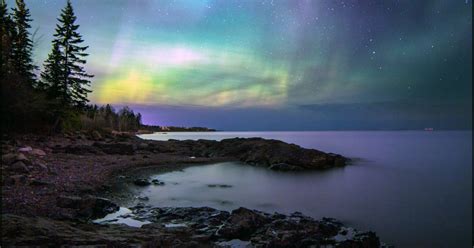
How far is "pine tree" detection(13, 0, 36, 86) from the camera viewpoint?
37750 millimetres

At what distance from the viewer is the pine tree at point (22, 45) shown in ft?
Answer: 124

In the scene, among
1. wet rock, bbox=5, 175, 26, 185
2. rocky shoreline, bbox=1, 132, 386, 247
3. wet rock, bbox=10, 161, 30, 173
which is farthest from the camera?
wet rock, bbox=10, 161, 30, 173

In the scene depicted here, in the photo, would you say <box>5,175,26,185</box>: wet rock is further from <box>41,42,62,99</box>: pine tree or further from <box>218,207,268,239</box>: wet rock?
<box>41,42,62,99</box>: pine tree

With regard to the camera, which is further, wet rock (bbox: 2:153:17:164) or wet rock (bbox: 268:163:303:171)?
wet rock (bbox: 268:163:303:171)

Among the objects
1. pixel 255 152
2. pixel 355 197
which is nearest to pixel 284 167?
pixel 255 152

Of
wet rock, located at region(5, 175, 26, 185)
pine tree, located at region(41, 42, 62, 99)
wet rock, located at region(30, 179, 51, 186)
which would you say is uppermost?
pine tree, located at region(41, 42, 62, 99)

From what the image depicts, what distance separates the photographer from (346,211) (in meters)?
17.2

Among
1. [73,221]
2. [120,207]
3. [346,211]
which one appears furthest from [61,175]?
[346,211]

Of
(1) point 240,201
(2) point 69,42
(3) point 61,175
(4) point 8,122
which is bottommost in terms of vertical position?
(1) point 240,201

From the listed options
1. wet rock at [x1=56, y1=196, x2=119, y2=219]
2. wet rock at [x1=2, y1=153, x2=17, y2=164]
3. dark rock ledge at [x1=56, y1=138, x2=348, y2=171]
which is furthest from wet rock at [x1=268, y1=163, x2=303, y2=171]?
wet rock at [x1=2, y1=153, x2=17, y2=164]

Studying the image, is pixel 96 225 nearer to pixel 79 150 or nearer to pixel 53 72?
pixel 79 150

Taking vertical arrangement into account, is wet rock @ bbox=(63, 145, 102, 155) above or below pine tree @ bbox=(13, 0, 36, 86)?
below

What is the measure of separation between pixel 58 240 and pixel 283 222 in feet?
23.0

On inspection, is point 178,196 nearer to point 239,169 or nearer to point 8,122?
point 239,169
